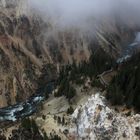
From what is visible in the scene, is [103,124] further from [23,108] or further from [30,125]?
[23,108]

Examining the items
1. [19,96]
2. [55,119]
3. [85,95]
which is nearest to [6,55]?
[19,96]

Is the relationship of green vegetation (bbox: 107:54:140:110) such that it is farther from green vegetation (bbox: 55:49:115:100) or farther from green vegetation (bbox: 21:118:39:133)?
green vegetation (bbox: 21:118:39:133)

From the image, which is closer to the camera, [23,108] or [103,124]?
[103,124]

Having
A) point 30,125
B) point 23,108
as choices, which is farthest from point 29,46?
point 30,125

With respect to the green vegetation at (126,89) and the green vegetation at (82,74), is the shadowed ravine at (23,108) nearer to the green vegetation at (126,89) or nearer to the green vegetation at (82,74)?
the green vegetation at (82,74)

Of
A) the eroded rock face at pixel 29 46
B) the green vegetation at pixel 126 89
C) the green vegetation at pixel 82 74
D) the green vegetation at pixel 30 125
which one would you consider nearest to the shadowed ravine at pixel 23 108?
the eroded rock face at pixel 29 46
